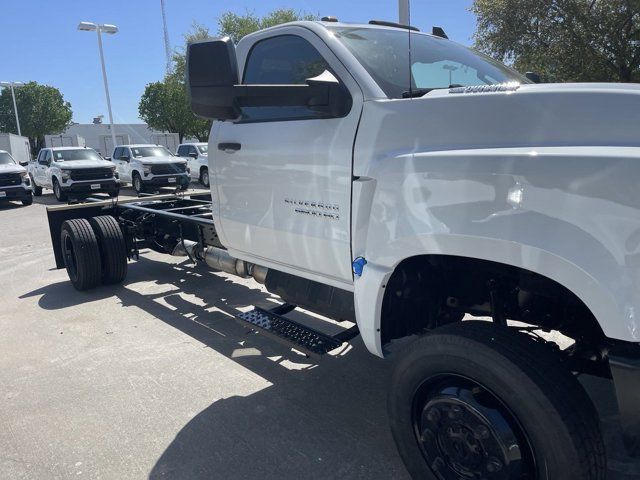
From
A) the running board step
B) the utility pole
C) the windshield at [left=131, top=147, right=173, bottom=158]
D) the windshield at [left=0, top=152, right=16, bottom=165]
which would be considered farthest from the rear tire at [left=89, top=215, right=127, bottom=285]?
the windshield at [left=131, top=147, right=173, bottom=158]

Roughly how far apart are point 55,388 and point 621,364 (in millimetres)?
3524

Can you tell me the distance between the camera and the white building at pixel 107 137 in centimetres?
4923

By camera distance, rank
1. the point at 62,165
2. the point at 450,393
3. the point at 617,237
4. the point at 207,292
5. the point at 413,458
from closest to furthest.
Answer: the point at 617,237 < the point at 450,393 < the point at 413,458 < the point at 207,292 < the point at 62,165

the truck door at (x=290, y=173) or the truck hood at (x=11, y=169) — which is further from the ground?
the truck door at (x=290, y=173)

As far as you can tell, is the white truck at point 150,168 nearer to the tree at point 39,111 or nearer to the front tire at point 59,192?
the front tire at point 59,192

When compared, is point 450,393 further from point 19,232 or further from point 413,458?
point 19,232

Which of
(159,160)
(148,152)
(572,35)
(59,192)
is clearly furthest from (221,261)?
(148,152)

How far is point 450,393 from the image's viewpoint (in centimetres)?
209

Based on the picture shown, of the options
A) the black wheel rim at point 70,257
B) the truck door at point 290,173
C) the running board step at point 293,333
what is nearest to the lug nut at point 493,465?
the truck door at point 290,173

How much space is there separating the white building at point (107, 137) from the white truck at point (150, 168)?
26043 mm

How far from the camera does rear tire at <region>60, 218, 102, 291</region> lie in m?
5.79

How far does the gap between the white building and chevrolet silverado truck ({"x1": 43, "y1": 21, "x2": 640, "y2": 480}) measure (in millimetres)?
44127

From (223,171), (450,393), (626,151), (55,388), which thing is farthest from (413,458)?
(55,388)

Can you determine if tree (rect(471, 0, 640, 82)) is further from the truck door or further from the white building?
the white building
